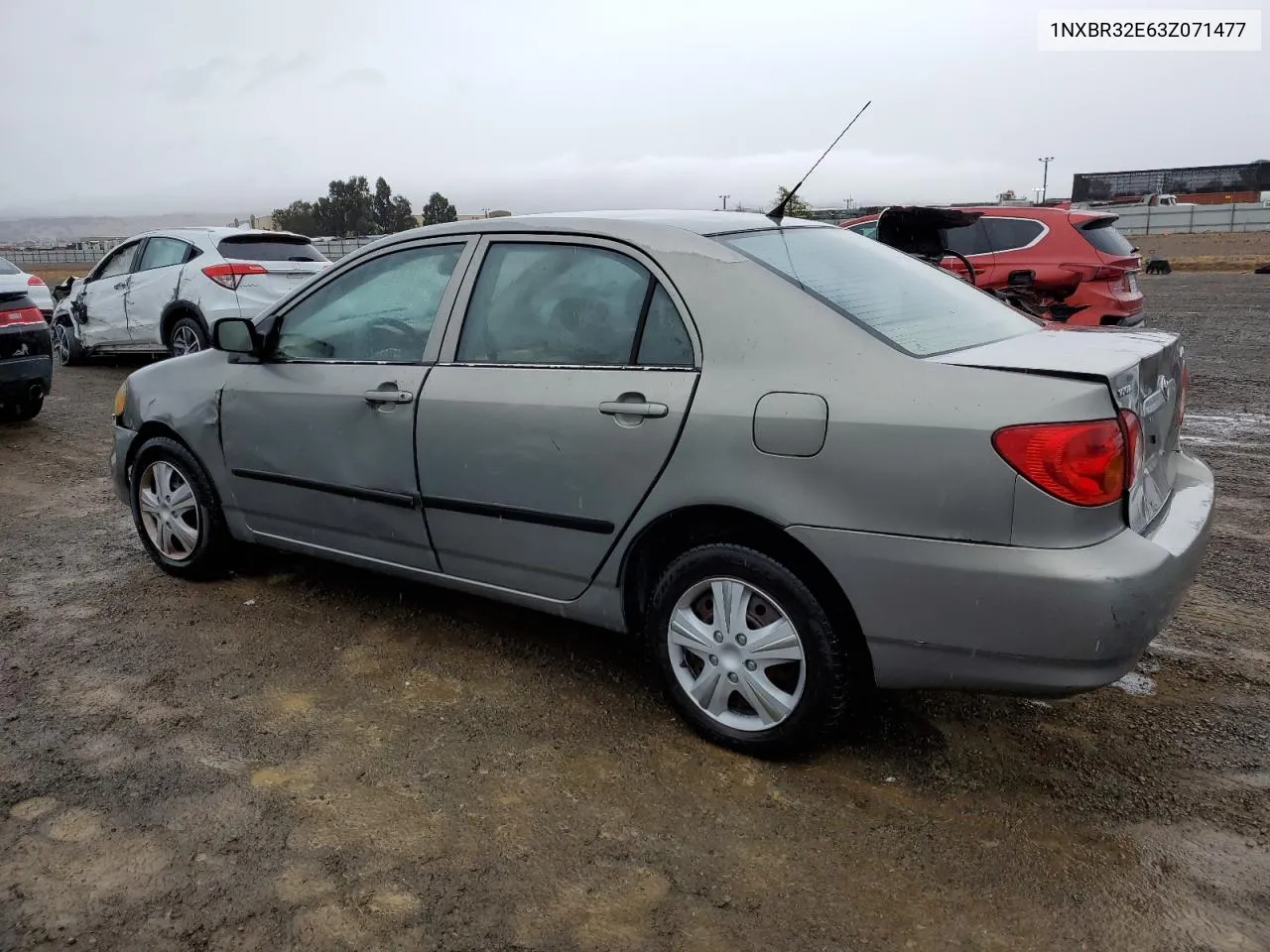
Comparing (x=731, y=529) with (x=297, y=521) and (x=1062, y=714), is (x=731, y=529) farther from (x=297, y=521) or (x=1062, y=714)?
(x=297, y=521)

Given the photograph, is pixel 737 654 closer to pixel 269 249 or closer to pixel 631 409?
pixel 631 409

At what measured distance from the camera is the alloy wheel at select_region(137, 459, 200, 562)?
4.47 metres

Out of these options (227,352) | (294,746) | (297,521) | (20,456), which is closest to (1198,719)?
(294,746)

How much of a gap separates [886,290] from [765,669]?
1.27m

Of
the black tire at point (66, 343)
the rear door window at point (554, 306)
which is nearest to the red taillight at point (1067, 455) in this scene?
the rear door window at point (554, 306)

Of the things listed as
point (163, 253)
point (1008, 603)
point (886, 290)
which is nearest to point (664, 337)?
point (886, 290)

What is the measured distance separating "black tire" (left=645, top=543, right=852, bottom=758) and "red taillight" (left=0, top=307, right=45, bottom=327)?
278 inches

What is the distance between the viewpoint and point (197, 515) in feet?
14.5

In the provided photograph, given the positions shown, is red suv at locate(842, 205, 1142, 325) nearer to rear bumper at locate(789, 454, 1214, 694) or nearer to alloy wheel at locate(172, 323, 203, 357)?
rear bumper at locate(789, 454, 1214, 694)

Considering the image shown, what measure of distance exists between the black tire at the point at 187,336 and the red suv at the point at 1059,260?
23.3ft

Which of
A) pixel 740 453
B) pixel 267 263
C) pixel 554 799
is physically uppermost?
pixel 267 263

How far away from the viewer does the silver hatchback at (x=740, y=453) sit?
8.14 feet

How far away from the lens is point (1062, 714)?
3.24 m

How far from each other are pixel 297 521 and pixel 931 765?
2.55 meters
